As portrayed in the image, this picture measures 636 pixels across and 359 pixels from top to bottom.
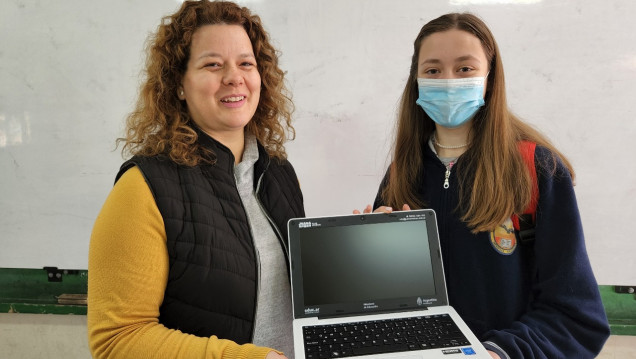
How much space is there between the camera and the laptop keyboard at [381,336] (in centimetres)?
92

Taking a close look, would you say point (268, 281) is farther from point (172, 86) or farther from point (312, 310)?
point (172, 86)

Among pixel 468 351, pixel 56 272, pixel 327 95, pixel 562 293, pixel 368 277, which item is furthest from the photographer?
pixel 56 272

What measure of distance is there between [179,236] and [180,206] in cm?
7

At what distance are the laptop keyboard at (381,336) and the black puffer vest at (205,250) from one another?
7.5 inches

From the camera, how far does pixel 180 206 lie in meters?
1.03

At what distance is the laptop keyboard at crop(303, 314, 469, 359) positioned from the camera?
0.92 m

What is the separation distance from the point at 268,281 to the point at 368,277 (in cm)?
26

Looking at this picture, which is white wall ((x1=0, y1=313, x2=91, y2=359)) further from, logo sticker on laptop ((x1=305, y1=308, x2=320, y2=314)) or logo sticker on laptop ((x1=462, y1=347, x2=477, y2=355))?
logo sticker on laptop ((x1=462, y1=347, x2=477, y2=355))

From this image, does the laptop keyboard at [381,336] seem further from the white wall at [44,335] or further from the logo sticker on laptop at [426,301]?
the white wall at [44,335]

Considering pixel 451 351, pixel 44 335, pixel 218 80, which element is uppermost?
pixel 218 80

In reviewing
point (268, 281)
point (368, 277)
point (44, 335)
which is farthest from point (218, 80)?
point (44, 335)

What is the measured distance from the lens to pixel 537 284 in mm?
1054

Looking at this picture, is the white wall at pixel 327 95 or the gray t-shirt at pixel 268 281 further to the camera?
the white wall at pixel 327 95

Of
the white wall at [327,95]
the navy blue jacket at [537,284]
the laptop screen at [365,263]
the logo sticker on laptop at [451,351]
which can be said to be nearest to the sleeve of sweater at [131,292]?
the laptop screen at [365,263]
